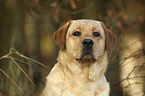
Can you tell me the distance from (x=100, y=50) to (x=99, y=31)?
35cm

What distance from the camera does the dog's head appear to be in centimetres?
380

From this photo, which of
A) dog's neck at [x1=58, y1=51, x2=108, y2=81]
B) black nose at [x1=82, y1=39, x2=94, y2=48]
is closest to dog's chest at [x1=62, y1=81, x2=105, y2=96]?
dog's neck at [x1=58, y1=51, x2=108, y2=81]

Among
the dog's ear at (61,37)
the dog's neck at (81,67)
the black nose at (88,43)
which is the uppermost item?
the dog's ear at (61,37)

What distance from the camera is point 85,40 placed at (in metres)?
3.73

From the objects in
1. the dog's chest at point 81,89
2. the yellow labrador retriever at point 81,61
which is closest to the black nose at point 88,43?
the yellow labrador retriever at point 81,61

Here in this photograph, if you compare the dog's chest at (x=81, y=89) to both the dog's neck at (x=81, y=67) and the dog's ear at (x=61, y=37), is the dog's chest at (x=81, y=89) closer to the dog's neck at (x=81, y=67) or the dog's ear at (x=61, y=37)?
the dog's neck at (x=81, y=67)

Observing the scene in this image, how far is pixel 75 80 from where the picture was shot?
3.89 m

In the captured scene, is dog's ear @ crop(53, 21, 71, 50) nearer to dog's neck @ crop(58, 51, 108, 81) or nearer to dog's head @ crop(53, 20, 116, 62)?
dog's head @ crop(53, 20, 116, 62)

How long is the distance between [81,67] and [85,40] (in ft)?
1.80

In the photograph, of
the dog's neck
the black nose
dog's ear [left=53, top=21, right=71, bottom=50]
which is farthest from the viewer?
dog's ear [left=53, top=21, right=71, bottom=50]

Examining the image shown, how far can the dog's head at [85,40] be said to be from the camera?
380cm

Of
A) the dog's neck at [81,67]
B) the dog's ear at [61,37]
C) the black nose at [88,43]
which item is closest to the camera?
the black nose at [88,43]

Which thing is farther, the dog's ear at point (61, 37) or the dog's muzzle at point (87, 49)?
the dog's ear at point (61, 37)

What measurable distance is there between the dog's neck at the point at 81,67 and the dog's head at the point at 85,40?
100mm
